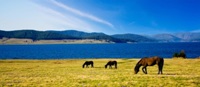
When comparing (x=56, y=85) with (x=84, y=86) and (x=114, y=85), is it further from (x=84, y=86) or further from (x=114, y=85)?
(x=114, y=85)

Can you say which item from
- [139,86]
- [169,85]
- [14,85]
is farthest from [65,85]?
[169,85]

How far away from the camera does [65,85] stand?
74.6 ft

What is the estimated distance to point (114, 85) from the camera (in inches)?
867

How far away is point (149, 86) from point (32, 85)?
32.4 feet

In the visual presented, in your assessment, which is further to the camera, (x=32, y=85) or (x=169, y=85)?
(x=32, y=85)

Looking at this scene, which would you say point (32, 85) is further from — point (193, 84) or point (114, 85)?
point (193, 84)

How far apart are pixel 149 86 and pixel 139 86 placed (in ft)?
2.55

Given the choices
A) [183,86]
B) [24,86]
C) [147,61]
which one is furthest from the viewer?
[147,61]

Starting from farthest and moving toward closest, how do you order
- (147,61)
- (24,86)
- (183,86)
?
(147,61), (24,86), (183,86)

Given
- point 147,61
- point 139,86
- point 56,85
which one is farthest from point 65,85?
point 147,61

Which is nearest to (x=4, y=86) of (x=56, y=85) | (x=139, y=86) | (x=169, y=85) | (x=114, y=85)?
(x=56, y=85)

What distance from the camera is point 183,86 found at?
68.7 feet

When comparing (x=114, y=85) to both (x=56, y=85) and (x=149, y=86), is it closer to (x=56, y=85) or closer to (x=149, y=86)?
(x=149, y=86)

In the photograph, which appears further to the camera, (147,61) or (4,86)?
(147,61)
